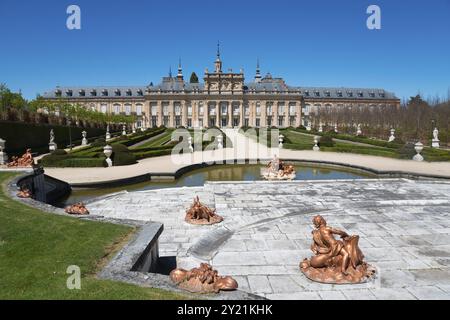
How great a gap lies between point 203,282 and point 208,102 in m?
73.8

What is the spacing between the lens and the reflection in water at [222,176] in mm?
14203

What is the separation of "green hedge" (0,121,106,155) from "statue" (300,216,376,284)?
23646 millimetres

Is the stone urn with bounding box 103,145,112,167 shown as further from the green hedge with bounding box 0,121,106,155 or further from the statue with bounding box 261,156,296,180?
the statue with bounding box 261,156,296,180

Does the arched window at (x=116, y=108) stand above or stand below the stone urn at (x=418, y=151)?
above

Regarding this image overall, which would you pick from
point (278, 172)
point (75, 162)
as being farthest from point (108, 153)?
point (278, 172)

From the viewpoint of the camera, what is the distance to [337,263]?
548 centimetres

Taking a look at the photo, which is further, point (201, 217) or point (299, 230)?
point (201, 217)

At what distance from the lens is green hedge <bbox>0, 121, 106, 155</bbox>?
2377cm

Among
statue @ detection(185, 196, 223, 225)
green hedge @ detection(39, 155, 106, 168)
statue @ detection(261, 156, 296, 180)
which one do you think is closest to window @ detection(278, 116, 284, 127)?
green hedge @ detection(39, 155, 106, 168)

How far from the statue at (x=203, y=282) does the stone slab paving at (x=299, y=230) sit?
1.34 meters

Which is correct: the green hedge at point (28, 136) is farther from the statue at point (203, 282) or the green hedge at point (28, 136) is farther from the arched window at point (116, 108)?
the arched window at point (116, 108)

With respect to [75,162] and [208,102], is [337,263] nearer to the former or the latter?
[75,162]

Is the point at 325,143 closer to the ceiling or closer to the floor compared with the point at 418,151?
closer to the ceiling

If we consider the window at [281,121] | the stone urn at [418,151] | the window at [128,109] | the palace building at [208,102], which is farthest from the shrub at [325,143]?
the window at [128,109]
